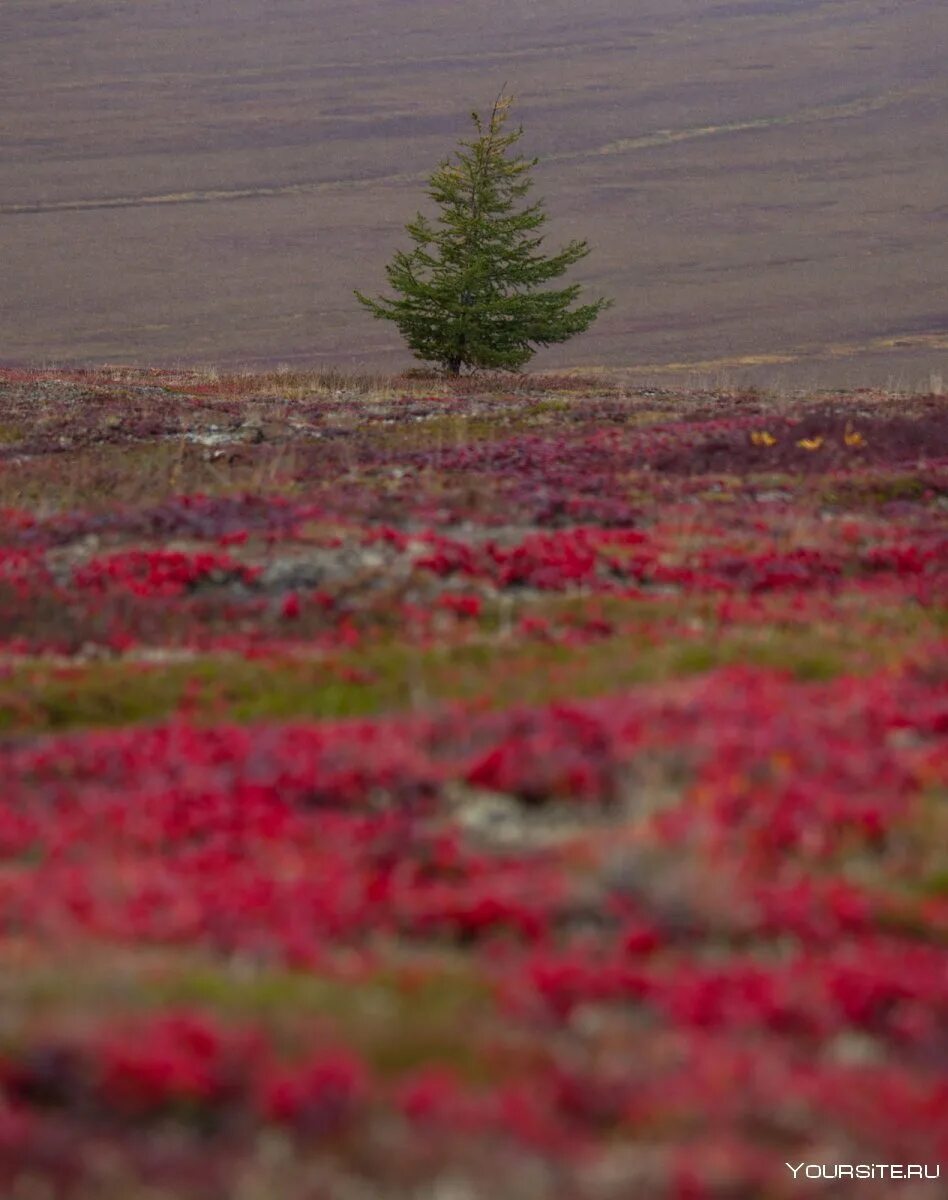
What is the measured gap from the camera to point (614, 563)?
1466cm

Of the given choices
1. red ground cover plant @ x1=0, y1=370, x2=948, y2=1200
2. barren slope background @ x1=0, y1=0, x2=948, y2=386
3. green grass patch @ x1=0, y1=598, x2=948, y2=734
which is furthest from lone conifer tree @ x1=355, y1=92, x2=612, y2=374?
green grass patch @ x1=0, y1=598, x2=948, y2=734

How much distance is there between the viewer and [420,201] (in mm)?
139000

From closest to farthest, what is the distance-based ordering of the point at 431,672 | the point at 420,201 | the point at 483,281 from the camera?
the point at 431,672 → the point at 483,281 → the point at 420,201

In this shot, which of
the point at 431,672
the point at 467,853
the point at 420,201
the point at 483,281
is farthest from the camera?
the point at 420,201

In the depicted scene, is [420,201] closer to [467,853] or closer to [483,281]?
[483,281]

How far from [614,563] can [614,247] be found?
353ft

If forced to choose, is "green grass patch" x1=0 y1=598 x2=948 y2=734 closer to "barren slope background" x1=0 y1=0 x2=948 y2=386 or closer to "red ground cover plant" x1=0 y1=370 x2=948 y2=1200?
"red ground cover plant" x1=0 y1=370 x2=948 y2=1200

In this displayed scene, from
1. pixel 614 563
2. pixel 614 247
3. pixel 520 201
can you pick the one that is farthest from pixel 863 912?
pixel 520 201

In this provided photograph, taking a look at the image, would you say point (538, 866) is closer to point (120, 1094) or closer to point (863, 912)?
point (863, 912)

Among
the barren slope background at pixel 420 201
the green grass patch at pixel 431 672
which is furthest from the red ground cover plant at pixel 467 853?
the barren slope background at pixel 420 201

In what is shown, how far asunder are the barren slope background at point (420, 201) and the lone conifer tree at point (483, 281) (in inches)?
625

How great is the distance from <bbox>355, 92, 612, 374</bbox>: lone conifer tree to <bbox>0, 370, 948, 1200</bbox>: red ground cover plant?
29.2m

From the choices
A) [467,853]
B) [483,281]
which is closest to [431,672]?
[467,853]

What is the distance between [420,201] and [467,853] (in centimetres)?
13696
